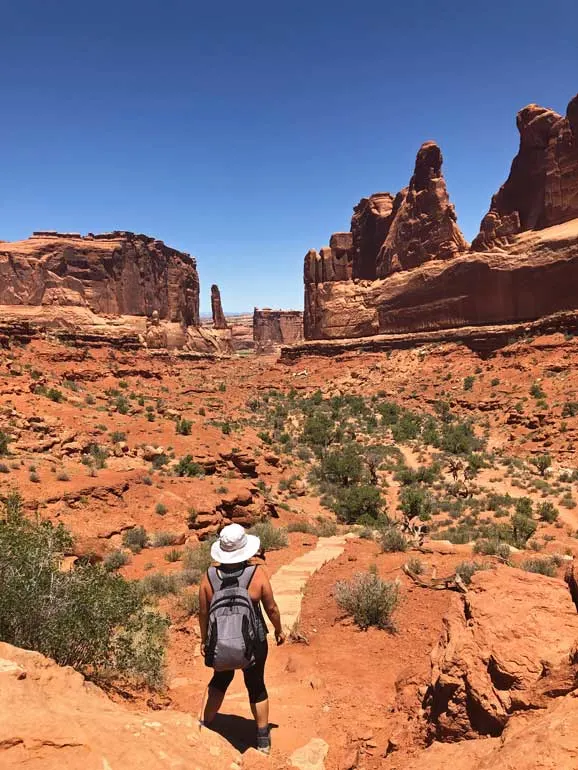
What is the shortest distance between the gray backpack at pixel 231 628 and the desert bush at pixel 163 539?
7494 mm

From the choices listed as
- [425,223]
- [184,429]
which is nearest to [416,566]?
[184,429]

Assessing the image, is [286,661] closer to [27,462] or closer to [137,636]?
[137,636]

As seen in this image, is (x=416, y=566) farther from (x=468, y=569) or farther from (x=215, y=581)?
(x=215, y=581)

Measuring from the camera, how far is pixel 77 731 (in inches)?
101

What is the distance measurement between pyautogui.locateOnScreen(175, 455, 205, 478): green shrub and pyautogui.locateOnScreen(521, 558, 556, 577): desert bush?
1021 centimetres

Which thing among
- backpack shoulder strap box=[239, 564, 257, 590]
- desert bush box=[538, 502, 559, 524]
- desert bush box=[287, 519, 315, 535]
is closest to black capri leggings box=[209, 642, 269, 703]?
backpack shoulder strap box=[239, 564, 257, 590]

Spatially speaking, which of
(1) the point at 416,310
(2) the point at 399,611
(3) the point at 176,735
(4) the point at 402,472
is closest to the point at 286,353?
(1) the point at 416,310

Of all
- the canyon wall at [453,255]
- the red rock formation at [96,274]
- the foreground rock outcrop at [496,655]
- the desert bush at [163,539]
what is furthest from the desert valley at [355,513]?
the red rock formation at [96,274]

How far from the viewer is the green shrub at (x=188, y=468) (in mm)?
15742

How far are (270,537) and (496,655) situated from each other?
7783 millimetres

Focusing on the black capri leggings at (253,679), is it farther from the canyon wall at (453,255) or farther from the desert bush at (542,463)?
the canyon wall at (453,255)

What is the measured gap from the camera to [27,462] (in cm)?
1323

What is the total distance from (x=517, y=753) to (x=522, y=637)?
4.07 feet

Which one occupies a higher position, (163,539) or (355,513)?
(163,539)
